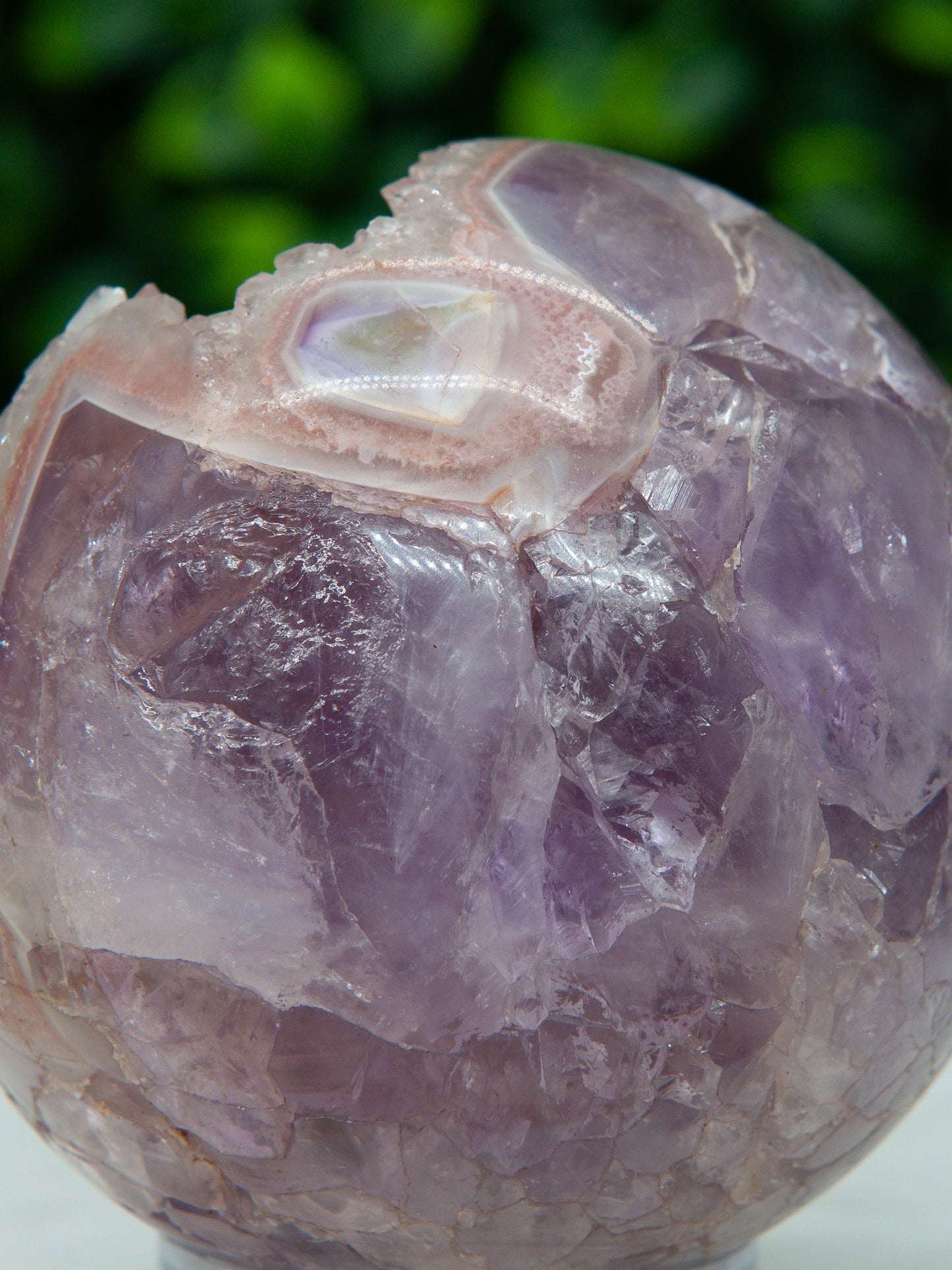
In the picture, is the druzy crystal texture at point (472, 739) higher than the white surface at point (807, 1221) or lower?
higher

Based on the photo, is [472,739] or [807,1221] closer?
[472,739]

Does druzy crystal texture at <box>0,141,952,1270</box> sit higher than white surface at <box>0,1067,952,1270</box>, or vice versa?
druzy crystal texture at <box>0,141,952,1270</box>

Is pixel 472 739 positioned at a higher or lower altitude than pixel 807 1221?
higher

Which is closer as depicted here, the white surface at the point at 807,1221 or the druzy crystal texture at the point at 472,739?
the druzy crystal texture at the point at 472,739

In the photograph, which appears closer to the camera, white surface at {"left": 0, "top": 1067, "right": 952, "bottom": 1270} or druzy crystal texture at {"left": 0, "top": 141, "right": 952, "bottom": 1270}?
druzy crystal texture at {"left": 0, "top": 141, "right": 952, "bottom": 1270}
